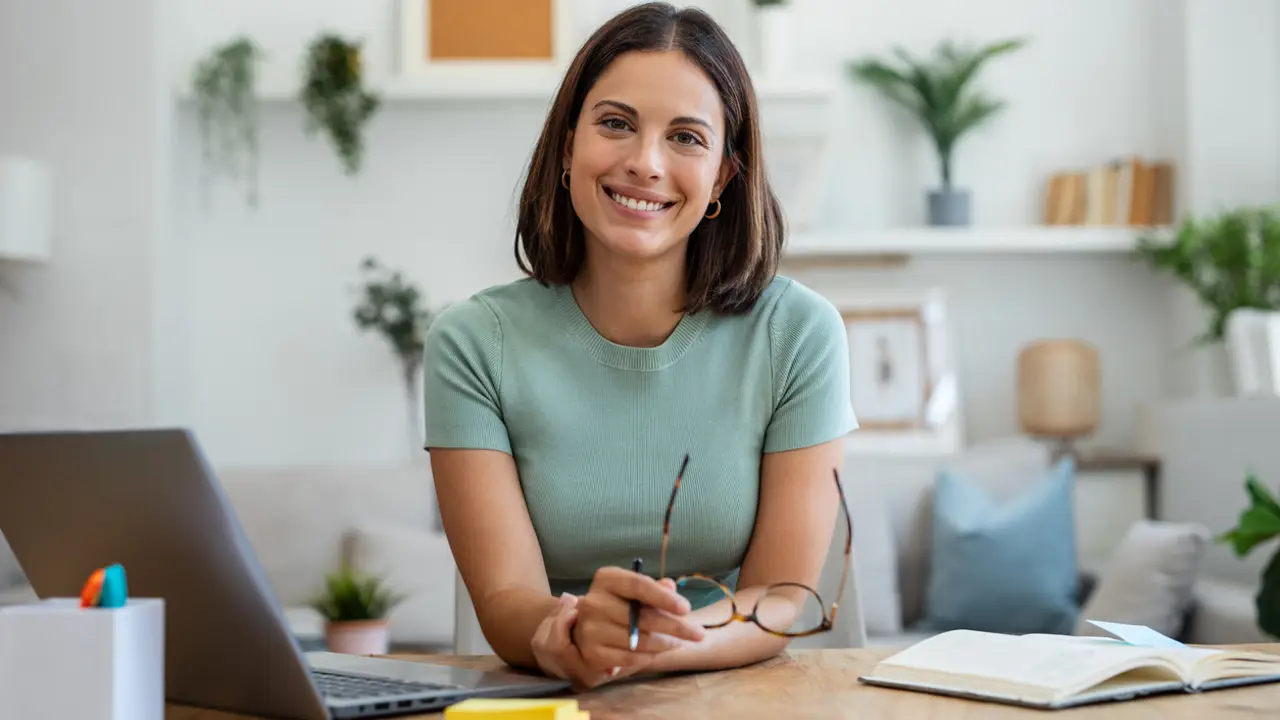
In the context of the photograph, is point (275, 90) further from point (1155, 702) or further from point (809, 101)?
point (1155, 702)

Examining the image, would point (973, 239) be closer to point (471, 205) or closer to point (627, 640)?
point (471, 205)

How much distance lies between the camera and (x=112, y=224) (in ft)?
13.5

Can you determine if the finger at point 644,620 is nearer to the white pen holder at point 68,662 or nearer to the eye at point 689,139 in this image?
the white pen holder at point 68,662

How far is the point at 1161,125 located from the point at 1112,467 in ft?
Answer: 4.04

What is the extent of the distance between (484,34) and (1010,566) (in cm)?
232

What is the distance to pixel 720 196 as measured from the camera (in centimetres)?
154

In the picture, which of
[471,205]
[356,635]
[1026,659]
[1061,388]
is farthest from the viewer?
[471,205]

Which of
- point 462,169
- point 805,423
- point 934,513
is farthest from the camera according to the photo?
point 462,169

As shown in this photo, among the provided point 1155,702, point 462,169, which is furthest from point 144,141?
point 1155,702

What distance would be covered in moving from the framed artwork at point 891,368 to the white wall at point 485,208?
0.21 meters

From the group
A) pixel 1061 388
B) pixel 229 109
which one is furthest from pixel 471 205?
pixel 1061 388

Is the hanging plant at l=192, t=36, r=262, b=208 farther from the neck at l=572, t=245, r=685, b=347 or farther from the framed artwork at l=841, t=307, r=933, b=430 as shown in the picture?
the neck at l=572, t=245, r=685, b=347

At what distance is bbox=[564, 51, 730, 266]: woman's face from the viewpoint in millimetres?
1392

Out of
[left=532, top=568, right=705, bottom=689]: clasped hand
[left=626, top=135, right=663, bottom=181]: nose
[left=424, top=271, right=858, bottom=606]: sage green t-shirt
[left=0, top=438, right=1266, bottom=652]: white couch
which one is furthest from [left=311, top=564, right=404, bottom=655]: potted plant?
[left=532, top=568, right=705, bottom=689]: clasped hand
